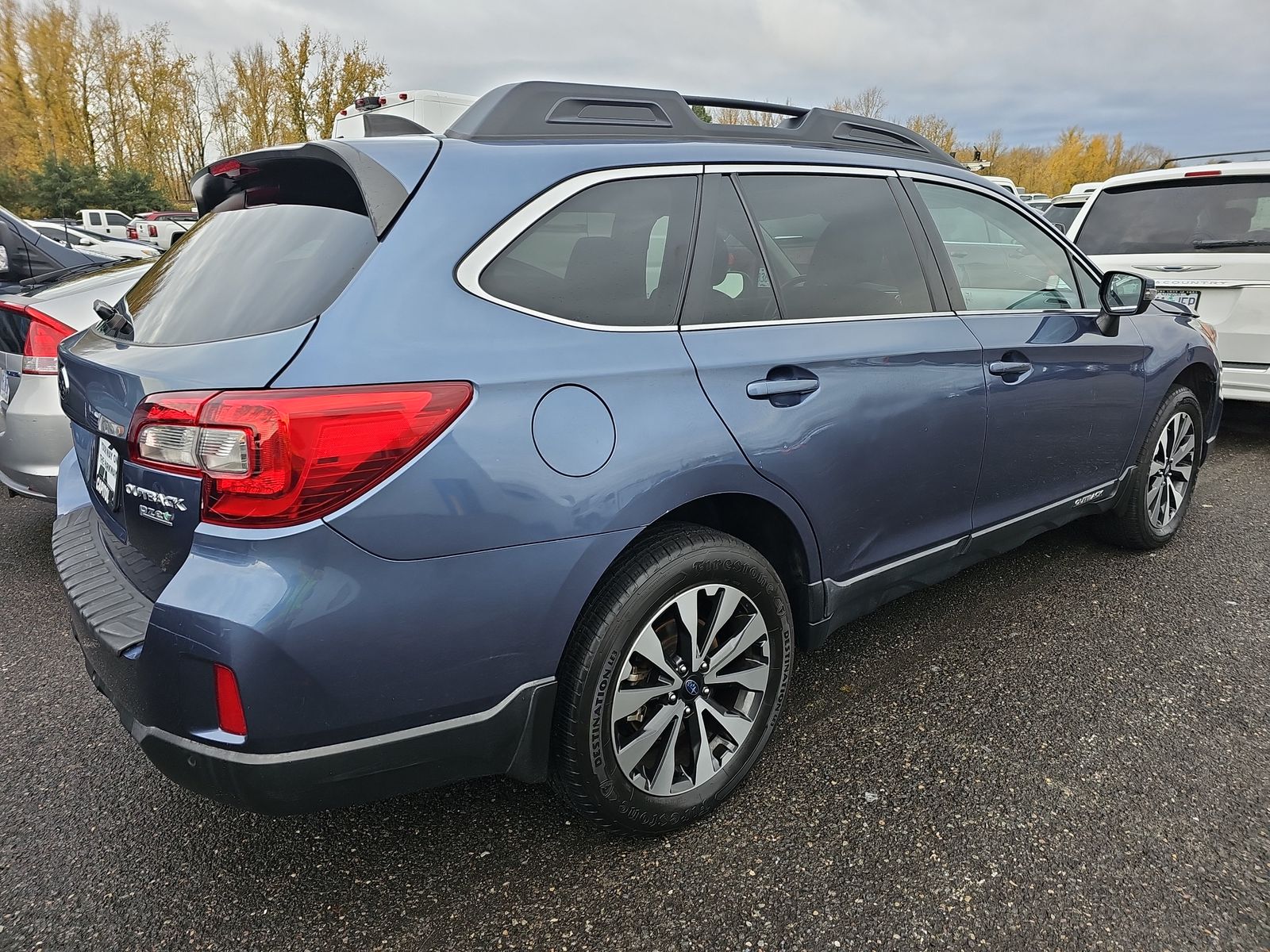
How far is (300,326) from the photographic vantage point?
1698 millimetres

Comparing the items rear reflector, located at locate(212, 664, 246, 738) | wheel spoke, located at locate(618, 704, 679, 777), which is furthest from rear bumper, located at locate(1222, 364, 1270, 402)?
rear reflector, located at locate(212, 664, 246, 738)

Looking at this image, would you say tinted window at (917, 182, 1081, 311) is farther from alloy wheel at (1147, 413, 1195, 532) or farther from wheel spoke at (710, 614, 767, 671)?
wheel spoke at (710, 614, 767, 671)

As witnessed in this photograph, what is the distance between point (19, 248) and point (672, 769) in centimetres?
511

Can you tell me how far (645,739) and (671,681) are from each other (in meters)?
0.15

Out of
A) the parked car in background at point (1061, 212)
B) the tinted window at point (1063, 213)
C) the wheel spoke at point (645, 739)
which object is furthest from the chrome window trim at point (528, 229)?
the tinted window at point (1063, 213)

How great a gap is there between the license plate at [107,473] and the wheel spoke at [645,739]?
52.2 inches

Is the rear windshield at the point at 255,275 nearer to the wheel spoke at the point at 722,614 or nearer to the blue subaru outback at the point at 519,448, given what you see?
the blue subaru outback at the point at 519,448

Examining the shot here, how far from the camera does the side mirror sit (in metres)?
3.53

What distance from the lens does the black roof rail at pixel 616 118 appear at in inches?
84.0

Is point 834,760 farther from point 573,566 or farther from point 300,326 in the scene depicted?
point 300,326

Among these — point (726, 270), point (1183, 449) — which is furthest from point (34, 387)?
point (1183, 449)

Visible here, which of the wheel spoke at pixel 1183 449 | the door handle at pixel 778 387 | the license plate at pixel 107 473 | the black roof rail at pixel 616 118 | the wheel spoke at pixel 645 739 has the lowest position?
the wheel spoke at pixel 645 739

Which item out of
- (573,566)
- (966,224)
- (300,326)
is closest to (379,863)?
(573,566)

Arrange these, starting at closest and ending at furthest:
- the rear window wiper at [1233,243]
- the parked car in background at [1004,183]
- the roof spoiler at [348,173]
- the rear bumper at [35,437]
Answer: the roof spoiler at [348,173] < the parked car in background at [1004,183] < the rear bumper at [35,437] < the rear window wiper at [1233,243]
